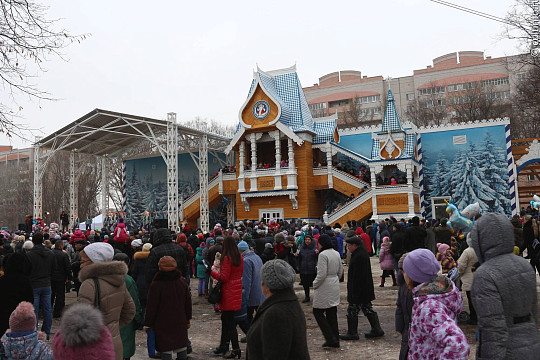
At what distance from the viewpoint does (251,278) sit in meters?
6.87

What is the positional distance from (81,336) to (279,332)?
4.26 ft

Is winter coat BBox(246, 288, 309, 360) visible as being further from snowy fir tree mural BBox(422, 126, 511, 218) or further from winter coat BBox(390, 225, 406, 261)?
snowy fir tree mural BBox(422, 126, 511, 218)

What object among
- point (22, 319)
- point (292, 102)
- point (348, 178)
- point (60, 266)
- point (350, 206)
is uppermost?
point (292, 102)

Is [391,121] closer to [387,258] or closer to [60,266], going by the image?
[387,258]

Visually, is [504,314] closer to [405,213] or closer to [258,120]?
[405,213]

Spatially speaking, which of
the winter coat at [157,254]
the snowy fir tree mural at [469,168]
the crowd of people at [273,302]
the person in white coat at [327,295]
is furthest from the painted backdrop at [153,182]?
the person in white coat at [327,295]

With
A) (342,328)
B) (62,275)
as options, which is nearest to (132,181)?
(62,275)

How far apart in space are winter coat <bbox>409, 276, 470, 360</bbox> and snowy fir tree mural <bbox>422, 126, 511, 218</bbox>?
23.7 meters

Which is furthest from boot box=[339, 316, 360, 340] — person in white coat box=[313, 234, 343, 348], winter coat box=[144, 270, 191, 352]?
winter coat box=[144, 270, 191, 352]

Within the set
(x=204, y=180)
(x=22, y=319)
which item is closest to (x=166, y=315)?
(x=22, y=319)

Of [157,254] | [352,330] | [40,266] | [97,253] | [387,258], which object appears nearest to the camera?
[97,253]

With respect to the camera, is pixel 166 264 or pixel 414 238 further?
pixel 414 238

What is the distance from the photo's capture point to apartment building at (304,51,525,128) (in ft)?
176

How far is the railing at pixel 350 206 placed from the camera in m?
25.3
